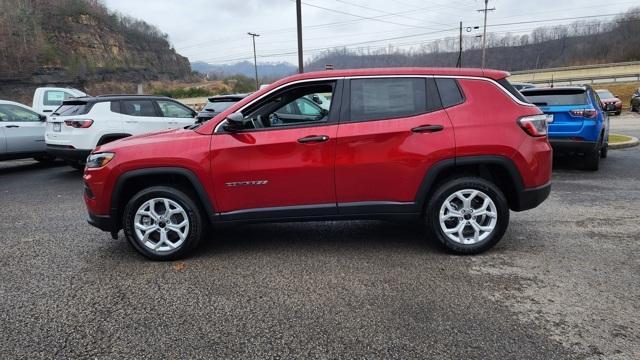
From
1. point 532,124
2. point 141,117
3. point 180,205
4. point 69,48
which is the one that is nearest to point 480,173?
point 532,124

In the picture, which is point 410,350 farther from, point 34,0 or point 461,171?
point 34,0

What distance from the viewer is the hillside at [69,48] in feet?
175

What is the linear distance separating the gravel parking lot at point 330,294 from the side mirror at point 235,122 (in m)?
1.26

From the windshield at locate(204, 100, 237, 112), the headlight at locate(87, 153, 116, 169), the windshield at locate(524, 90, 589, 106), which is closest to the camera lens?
the headlight at locate(87, 153, 116, 169)

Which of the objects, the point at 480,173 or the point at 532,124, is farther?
the point at 480,173

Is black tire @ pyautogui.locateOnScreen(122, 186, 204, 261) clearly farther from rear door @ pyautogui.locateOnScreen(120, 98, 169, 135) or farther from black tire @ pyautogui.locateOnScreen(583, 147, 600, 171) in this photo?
black tire @ pyautogui.locateOnScreen(583, 147, 600, 171)

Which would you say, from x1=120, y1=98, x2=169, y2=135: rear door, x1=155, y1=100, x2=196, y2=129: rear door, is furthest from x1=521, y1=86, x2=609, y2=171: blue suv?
x1=120, y1=98, x2=169, y2=135: rear door

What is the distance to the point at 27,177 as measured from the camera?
9586 mm

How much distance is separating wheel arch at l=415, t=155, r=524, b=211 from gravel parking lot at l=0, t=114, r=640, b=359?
57 centimetres

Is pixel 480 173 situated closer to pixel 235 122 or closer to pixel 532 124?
pixel 532 124

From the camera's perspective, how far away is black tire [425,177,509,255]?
4.27 m

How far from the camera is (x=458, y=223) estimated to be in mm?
4340

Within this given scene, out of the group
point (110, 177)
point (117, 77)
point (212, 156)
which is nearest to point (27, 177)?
point (110, 177)

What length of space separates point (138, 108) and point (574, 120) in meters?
8.27
